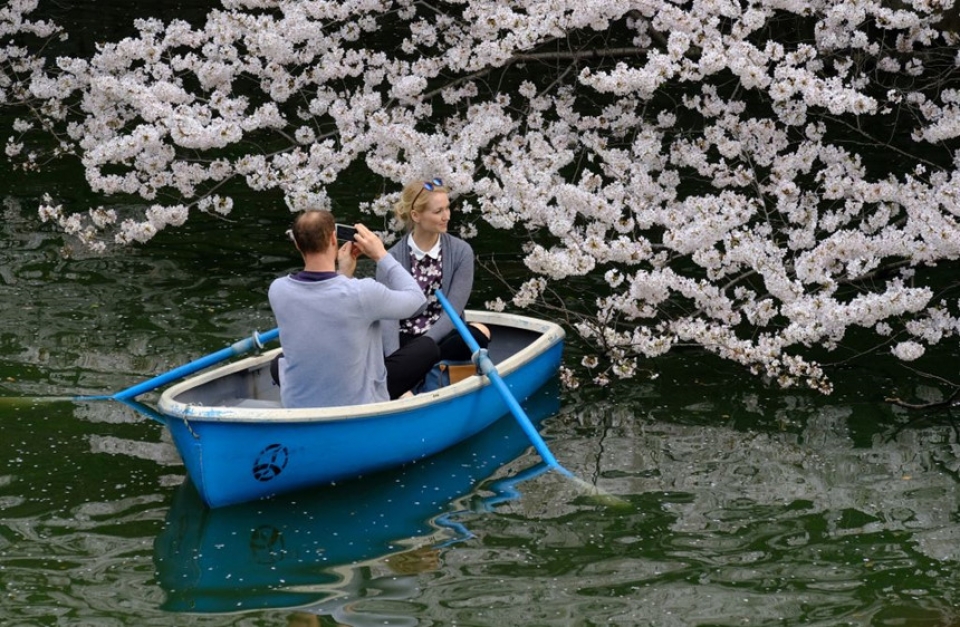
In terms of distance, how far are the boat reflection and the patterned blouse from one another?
0.83m

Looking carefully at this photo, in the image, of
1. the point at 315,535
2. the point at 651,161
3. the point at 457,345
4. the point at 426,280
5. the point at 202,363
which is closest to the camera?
the point at 315,535

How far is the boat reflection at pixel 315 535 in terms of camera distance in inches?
240

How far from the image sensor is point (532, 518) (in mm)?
6910

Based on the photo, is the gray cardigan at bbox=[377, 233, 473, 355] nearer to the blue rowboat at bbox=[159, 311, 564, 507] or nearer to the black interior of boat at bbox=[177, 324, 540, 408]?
the blue rowboat at bbox=[159, 311, 564, 507]

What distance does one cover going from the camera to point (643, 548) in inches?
258

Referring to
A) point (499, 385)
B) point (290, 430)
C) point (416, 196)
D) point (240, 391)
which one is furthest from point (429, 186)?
point (290, 430)

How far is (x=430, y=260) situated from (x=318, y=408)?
1598mm

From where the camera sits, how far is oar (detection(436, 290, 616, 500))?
293 inches

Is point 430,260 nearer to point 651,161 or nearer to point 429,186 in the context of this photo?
point 429,186

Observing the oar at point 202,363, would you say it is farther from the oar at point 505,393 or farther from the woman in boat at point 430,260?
the oar at point 505,393

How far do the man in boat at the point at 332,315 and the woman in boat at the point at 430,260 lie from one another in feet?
2.46

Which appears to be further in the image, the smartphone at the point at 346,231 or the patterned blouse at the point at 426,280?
the patterned blouse at the point at 426,280

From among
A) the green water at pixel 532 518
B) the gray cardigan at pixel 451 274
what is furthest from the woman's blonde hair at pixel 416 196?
the green water at pixel 532 518

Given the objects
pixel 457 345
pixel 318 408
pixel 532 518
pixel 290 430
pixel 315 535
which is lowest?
pixel 315 535
